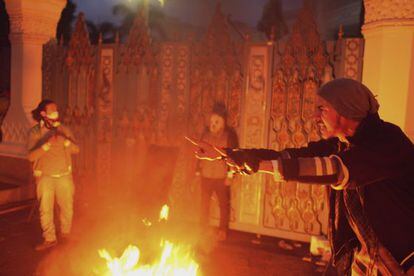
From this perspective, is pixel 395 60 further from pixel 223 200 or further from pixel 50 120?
pixel 50 120

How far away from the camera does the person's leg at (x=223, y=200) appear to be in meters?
6.41

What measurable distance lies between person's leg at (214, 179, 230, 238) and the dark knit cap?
4.25m

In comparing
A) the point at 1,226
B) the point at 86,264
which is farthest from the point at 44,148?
the point at 1,226

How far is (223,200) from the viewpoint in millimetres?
6441

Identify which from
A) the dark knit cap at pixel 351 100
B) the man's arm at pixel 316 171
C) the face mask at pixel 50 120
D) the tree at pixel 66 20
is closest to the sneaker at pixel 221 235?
the face mask at pixel 50 120

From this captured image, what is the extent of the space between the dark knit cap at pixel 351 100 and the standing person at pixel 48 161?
14.7ft

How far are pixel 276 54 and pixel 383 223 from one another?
4.55 meters

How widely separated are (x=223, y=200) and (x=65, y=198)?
2469 millimetres

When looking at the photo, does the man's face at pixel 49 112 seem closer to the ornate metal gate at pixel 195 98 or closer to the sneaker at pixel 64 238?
the sneaker at pixel 64 238

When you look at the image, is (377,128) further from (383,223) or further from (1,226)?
(1,226)

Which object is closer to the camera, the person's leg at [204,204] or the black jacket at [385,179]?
the black jacket at [385,179]

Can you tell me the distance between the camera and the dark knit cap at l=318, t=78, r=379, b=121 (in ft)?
7.36

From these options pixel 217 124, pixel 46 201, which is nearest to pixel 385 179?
pixel 217 124

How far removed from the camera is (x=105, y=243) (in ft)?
19.8
